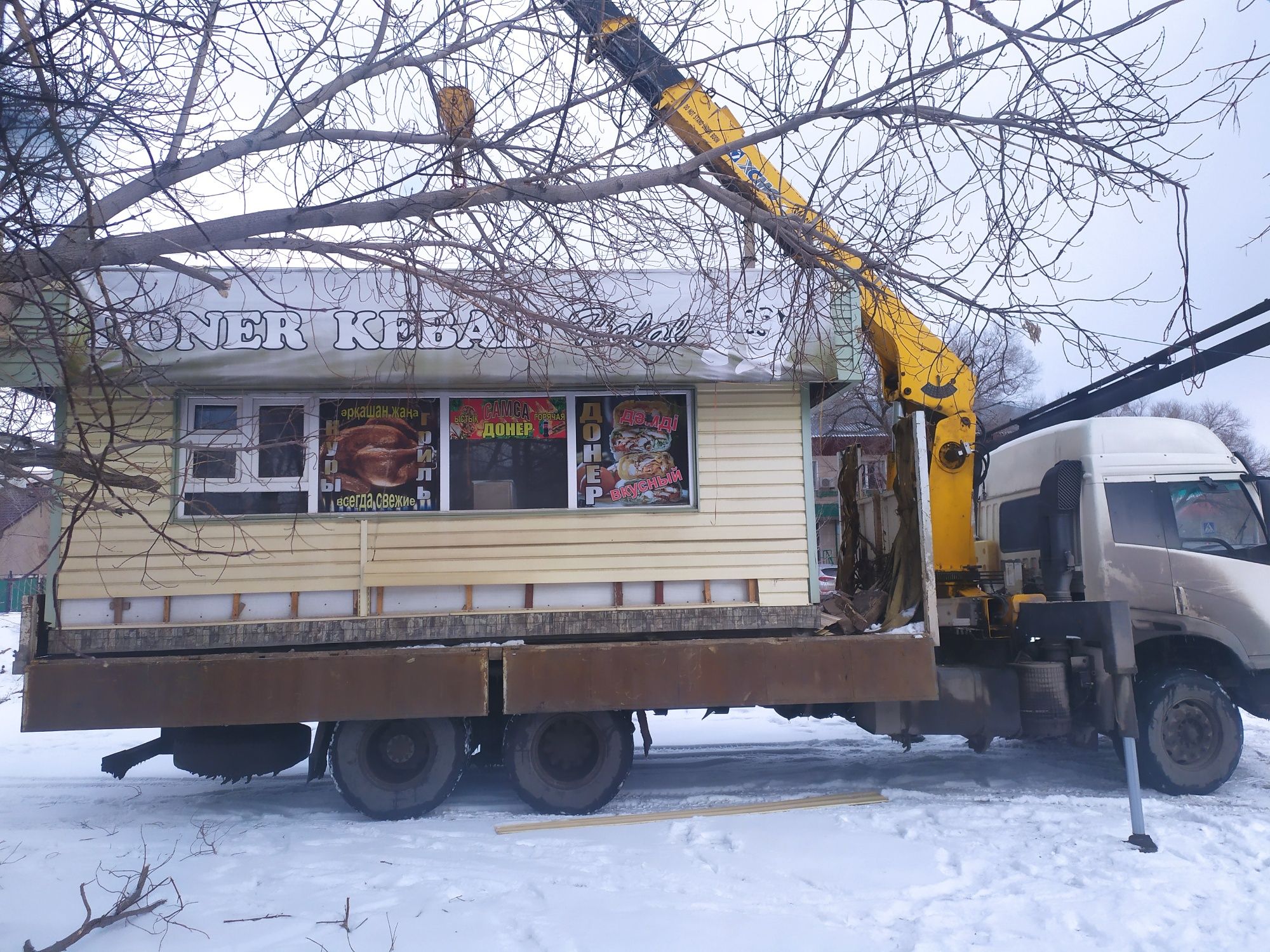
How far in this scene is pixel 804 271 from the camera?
5.21m

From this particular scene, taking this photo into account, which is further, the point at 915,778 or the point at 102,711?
the point at 915,778

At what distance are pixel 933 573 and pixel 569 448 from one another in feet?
10.2

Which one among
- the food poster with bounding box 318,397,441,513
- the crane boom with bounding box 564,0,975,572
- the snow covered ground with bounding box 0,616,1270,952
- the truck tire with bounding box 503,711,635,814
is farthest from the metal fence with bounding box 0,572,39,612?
the crane boom with bounding box 564,0,975,572

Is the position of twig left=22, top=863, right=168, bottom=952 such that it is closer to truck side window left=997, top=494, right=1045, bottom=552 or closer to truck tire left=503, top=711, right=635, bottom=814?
truck tire left=503, top=711, right=635, bottom=814

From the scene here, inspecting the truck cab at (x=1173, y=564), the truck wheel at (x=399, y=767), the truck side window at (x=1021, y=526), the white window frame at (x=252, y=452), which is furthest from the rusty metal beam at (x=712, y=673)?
the truck side window at (x=1021, y=526)

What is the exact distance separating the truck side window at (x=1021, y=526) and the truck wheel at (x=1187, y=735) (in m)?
1.60

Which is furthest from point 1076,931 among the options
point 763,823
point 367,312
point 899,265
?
point 367,312

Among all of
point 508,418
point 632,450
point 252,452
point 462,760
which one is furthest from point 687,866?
point 252,452

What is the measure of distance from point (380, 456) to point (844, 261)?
3.87m

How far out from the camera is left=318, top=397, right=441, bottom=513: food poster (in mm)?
6879

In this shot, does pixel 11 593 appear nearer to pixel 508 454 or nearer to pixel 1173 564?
pixel 508 454

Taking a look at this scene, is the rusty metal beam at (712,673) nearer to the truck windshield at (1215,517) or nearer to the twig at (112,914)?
the twig at (112,914)

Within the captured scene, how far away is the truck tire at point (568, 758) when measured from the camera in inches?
267

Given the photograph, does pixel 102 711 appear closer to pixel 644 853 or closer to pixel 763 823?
pixel 644 853
